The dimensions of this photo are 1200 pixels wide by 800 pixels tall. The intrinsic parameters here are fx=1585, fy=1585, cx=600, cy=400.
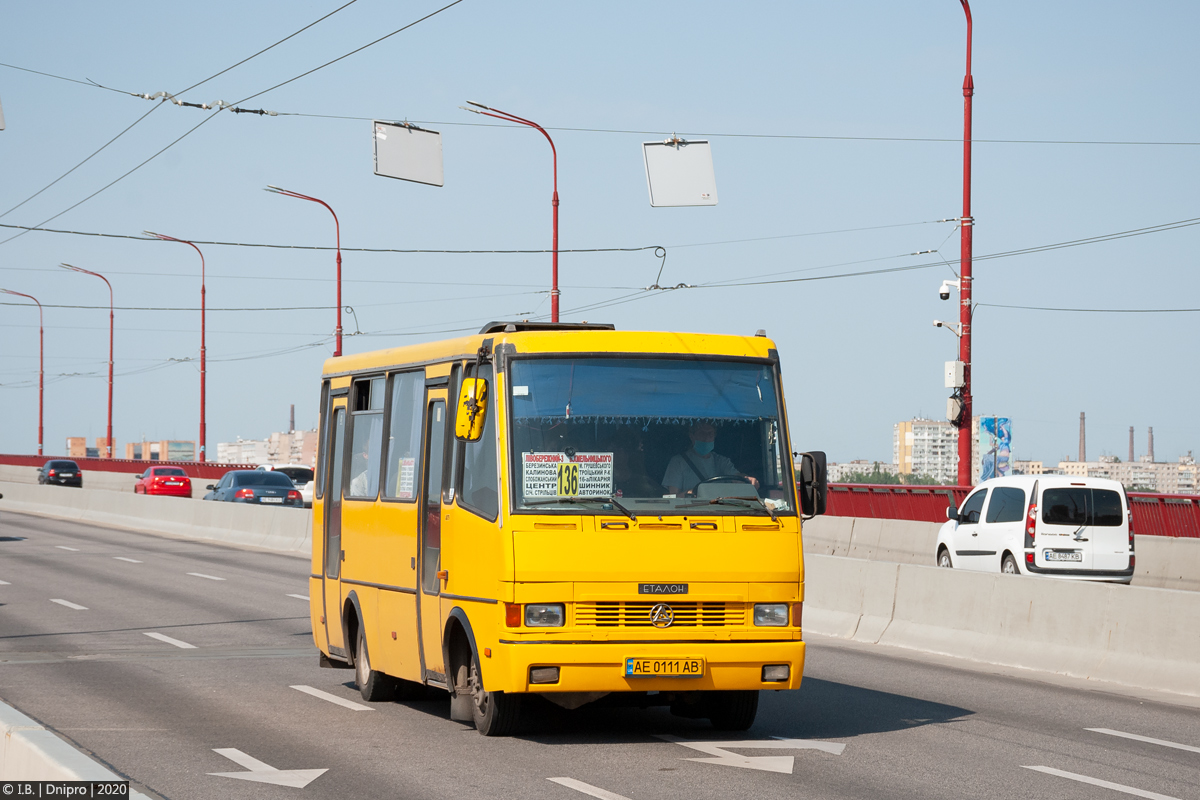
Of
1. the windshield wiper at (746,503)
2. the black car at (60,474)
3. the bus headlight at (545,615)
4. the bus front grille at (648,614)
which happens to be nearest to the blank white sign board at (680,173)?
the windshield wiper at (746,503)

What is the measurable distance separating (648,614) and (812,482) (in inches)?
58.6

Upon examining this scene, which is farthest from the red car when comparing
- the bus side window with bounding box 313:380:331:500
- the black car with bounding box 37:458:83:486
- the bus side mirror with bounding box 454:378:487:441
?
the bus side mirror with bounding box 454:378:487:441

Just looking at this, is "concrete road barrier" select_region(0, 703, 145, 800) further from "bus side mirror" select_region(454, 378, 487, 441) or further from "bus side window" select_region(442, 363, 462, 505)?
"bus side window" select_region(442, 363, 462, 505)

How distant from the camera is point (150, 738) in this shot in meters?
9.93

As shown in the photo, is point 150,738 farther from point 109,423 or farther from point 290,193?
point 109,423

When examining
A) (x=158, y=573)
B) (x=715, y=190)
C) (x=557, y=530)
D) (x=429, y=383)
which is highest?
(x=715, y=190)

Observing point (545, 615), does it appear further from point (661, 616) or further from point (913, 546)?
point (913, 546)

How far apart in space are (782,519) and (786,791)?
2.15m

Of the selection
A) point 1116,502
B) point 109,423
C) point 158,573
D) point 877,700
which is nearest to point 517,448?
point 877,700

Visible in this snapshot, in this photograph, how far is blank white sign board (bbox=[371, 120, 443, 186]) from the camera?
24062mm

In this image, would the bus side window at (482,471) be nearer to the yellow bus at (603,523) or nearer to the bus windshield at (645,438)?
the yellow bus at (603,523)

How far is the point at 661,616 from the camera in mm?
9492

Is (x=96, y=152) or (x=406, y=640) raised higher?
(x=96, y=152)

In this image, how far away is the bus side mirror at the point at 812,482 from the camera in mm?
10170
